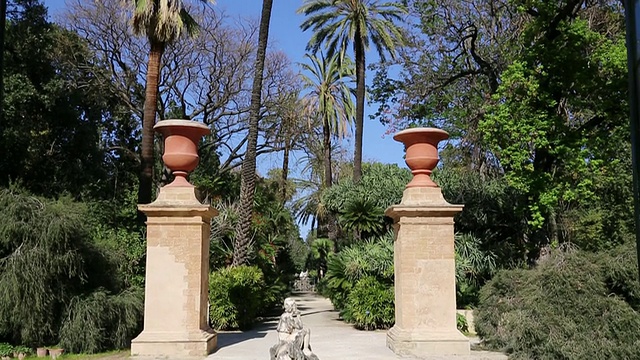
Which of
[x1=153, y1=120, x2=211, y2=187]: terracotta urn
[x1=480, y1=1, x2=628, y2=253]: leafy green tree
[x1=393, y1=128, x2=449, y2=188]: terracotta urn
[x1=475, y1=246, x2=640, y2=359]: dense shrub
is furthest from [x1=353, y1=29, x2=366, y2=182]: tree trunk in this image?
[x1=153, y1=120, x2=211, y2=187]: terracotta urn

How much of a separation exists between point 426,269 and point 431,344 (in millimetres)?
1323

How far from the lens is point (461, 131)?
18.7m

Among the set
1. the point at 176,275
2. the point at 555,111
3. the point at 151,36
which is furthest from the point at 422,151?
the point at 151,36

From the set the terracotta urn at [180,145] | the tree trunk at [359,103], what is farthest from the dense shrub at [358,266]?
the terracotta urn at [180,145]

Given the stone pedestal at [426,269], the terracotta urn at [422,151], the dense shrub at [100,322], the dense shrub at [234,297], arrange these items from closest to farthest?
the stone pedestal at [426,269], the terracotta urn at [422,151], the dense shrub at [100,322], the dense shrub at [234,297]

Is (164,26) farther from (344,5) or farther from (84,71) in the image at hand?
(344,5)

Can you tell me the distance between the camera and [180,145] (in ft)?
34.2

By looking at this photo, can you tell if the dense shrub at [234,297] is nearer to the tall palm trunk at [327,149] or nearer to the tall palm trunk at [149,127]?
the tall palm trunk at [149,127]

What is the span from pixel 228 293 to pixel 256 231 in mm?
4923

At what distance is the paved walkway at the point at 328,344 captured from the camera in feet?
32.3

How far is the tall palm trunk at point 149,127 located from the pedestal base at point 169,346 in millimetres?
8151

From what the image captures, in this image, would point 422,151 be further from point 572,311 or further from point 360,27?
point 360,27

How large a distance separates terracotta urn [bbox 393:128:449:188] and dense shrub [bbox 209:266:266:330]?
22.7ft

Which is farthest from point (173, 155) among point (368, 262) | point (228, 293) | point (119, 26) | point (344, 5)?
point (344, 5)
